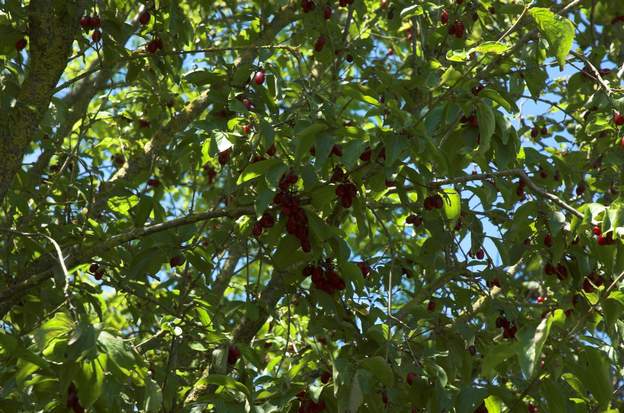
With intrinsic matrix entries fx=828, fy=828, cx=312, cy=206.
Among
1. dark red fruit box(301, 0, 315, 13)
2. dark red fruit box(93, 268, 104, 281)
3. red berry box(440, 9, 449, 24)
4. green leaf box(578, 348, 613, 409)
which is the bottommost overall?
green leaf box(578, 348, 613, 409)

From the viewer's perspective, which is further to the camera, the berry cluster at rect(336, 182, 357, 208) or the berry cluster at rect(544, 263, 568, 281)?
the berry cluster at rect(544, 263, 568, 281)

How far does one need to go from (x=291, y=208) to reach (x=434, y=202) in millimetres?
652

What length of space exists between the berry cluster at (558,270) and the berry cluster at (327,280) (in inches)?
31.2

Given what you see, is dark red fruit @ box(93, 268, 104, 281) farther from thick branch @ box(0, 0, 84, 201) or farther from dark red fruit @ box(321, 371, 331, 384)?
dark red fruit @ box(321, 371, 331, 384)

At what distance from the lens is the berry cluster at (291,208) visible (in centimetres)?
265

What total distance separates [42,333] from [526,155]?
2.14 m

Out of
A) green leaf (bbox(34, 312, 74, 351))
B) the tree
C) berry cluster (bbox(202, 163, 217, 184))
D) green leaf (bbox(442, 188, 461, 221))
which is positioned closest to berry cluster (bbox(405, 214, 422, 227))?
the tree

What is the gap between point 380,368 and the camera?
2408 mm

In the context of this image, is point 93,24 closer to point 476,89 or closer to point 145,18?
point 145,18

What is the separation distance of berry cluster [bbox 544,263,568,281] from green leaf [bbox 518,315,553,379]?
1.02m

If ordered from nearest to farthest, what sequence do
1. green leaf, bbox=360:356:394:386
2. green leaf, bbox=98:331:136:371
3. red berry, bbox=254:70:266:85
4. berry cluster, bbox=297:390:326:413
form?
green leaf, bbox=98:331:136:371 → green leaf, bbox=360:356:394:386 → berry cluster, bbox=297:390:326:413 → red berry, bbox=254:70:266:85

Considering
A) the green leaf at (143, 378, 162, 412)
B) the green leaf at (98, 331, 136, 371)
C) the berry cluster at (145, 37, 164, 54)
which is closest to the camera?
the green leaf at (98, 331, 136, 371)

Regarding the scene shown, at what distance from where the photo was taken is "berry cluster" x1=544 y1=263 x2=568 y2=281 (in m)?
3.06

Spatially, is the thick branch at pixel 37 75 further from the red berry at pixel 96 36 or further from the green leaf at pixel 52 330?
the green leaf at pixel 52 330
